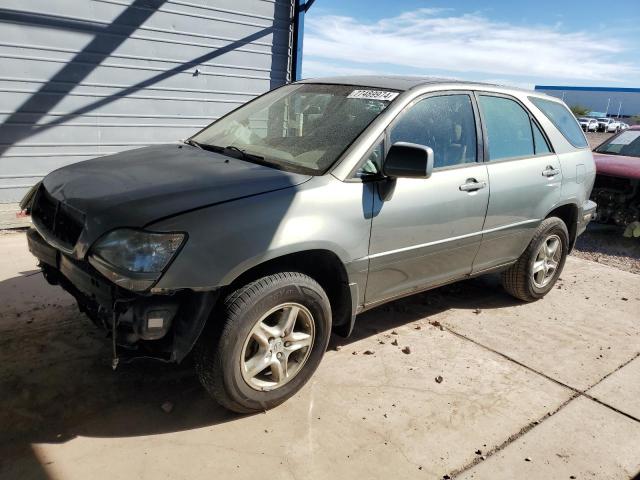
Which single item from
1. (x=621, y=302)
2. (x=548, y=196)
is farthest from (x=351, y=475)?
(x=621, y=302)

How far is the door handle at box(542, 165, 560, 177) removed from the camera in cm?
430

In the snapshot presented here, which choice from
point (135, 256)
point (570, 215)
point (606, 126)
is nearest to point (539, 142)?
point (570, 215)

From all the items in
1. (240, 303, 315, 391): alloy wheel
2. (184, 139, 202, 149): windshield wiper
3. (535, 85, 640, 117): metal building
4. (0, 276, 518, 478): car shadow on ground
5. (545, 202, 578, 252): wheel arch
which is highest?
(535, 85, 640, 117): metal building

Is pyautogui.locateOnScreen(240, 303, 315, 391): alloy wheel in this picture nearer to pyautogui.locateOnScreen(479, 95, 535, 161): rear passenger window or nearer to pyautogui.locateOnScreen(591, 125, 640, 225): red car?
pyautogui.locateOnScreen(479, 95, 535, 161): rear passenger window

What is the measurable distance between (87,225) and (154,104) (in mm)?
5356

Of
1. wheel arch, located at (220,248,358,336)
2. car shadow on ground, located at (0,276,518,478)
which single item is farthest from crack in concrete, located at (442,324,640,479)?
wheel arch, located at (220,248,358,336)

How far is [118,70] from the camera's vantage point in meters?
7.03

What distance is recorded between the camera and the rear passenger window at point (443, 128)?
3.37m

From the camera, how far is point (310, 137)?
3.33 m

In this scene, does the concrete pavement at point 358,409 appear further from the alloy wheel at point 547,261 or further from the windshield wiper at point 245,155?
the windshield wiper at point 245,155

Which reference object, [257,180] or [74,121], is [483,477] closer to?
[257,180]

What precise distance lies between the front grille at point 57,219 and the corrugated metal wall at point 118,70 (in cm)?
404

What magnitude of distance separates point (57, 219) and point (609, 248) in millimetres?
6939

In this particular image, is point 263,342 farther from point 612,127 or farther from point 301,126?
point 612,127
